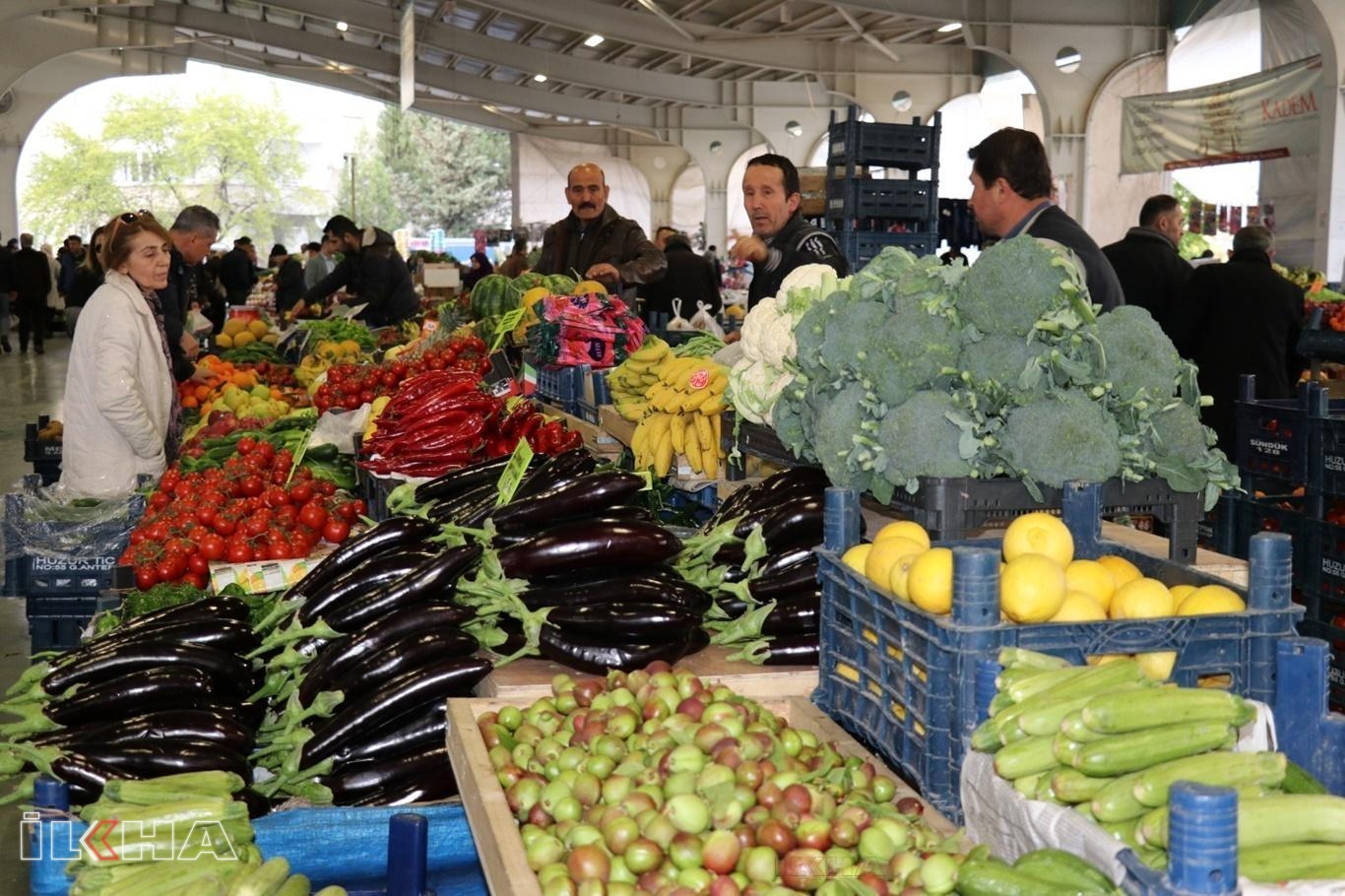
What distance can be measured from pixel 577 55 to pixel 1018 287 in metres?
23.6

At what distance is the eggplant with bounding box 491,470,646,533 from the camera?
9.37ft

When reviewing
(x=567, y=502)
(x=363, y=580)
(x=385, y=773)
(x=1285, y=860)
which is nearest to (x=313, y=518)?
(x=363, y=580)

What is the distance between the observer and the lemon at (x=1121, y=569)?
6.90ft

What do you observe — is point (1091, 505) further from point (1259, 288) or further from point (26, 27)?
point (26, 27)

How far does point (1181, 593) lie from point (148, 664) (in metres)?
2.00

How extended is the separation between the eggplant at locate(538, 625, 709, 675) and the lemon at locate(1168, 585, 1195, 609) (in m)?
0.89

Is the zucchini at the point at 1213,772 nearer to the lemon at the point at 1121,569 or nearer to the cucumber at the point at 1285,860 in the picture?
the cucumber at the point at 1285,860

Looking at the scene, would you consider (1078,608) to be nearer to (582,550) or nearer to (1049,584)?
(1049,584)

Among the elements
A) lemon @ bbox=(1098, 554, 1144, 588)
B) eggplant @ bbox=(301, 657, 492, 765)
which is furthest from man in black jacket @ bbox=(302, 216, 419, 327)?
lemon @ bbox=(1098, 554, 1144, 588)

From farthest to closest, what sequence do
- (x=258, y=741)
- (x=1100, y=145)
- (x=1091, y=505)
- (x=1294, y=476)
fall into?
(x=1100, y=145)
(x=1294, y=476)
(x=258, y=741)
(x=1091, y=505)

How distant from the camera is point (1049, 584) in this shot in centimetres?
188

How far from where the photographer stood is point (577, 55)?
81.5 ft

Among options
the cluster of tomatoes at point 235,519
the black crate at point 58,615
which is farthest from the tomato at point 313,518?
the black crate at point 58,615

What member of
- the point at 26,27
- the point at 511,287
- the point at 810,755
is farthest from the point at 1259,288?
the point at 26,27
